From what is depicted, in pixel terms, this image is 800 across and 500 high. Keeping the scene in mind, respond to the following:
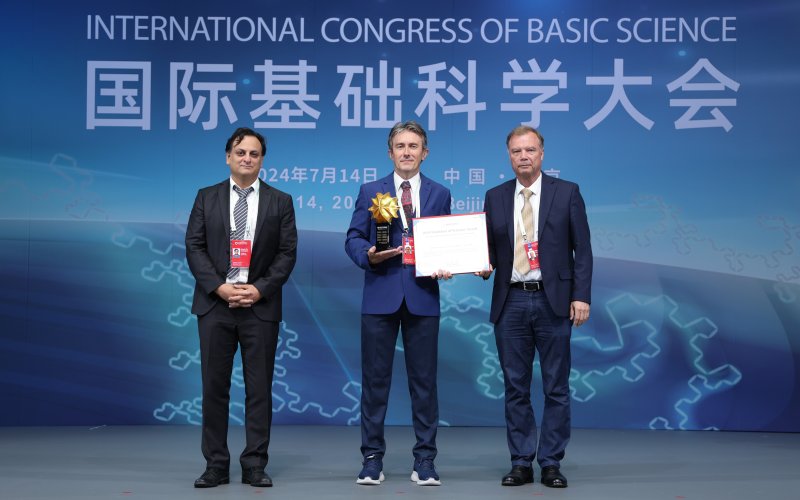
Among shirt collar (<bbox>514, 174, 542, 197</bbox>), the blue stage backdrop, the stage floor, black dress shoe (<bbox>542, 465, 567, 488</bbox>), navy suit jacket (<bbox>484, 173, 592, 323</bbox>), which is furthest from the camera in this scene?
the blue stage backdrop

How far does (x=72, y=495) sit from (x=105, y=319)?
7.00ft

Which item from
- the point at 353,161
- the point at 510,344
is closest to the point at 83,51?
the point at 353,161

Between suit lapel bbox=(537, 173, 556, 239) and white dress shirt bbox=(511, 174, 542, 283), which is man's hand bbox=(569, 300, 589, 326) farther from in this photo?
suit lapel bbox=(537, 173, 556, 239)

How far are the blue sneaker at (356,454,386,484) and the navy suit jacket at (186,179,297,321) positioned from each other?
0.76 metres

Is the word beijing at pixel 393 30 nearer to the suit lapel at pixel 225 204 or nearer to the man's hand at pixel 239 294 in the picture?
the suit lapel at pixel 225 204

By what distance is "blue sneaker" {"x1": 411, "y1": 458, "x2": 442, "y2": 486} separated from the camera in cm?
389

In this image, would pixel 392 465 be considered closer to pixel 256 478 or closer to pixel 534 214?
pixel 256 478

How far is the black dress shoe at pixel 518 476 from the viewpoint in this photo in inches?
154

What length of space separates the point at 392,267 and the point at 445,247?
270mm

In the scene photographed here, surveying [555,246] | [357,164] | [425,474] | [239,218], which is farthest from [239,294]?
[357,164]

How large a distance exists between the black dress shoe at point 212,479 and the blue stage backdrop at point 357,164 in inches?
69.3

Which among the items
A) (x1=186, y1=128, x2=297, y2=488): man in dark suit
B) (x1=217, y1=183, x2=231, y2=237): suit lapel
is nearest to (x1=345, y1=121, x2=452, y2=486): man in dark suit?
(x1=186, y1=128, x2=297, y2=488): man in dark suit

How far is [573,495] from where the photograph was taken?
3.71 metres

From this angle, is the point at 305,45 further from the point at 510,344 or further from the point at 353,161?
the point at 510,344
